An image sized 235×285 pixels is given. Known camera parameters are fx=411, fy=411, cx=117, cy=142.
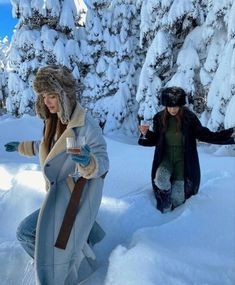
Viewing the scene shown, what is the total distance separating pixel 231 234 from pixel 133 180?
2.10 metres

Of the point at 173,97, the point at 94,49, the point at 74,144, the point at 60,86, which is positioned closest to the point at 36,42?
the point at 94,49

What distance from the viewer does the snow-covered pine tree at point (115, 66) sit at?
66.8 feet

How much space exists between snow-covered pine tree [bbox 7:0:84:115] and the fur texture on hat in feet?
56.8

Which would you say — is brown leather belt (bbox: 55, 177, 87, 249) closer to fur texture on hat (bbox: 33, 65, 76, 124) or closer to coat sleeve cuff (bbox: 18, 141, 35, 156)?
fur texture on hat (bbox: 33, 65, 76, 124)

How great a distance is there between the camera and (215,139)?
13.8ft

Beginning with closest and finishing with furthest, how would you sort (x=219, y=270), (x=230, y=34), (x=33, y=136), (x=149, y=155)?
1. (x=219, y=270)
2. (x=149, y=155)
3. (x=230, y=34)
4. (x=33, y=136)

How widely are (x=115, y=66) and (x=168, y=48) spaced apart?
6.36 metres

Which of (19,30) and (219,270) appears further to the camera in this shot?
(19,30)

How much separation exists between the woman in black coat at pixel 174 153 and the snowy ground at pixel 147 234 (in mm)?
138

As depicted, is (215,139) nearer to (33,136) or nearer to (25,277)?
(25,277)

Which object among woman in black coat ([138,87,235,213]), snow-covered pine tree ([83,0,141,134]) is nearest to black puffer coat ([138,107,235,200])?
woman in black coat ([138,87,235,213])

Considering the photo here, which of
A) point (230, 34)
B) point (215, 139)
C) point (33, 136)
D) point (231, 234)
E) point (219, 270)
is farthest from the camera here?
point (33, 136)

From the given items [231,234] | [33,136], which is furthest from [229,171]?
[33,136]

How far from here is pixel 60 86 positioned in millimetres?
2826
